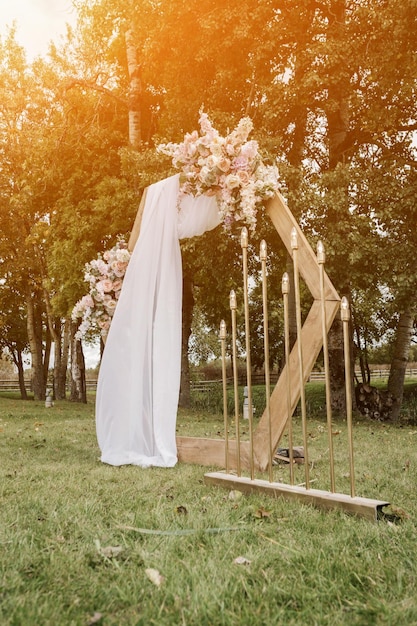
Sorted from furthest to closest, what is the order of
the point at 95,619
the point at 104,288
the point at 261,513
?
the point at 104,288
the point at 261,513
the point at 95,619

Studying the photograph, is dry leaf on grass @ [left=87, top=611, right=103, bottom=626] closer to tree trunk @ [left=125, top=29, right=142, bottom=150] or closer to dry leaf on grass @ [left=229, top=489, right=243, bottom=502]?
dry leaf on grass @ [left=229, top=489, right=243, bottom=502]

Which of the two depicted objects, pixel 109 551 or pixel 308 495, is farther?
pixel 308 495

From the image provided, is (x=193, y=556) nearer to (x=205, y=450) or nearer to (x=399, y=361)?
(x=205, y=450)

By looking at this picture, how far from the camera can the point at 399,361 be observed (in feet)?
50.7

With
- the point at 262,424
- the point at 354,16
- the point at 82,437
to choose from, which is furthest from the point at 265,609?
the point at 354,16

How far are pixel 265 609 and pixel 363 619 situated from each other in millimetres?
393

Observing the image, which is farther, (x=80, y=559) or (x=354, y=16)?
(x=354, y=16)

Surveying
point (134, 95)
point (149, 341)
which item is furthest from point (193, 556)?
point (134, 95)

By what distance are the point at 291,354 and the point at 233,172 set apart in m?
1.97

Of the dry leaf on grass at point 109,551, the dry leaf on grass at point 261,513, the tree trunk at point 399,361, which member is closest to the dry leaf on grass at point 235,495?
the dry leaf on grass at point 261,513

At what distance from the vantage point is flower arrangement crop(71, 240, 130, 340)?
741 cm

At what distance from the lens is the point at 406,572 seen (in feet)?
9.11

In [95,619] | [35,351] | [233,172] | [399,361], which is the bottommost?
[95,619]

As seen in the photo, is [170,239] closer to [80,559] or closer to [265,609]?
[80,559]
